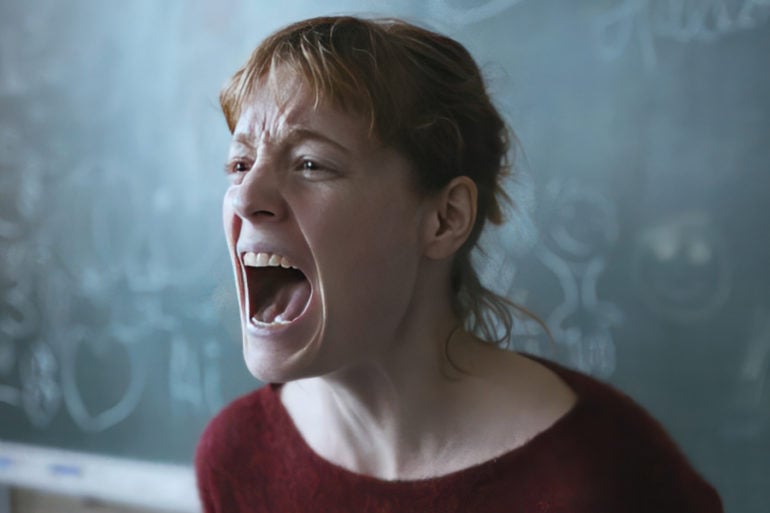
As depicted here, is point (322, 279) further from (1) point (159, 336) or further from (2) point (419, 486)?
(1) point (159, 336)

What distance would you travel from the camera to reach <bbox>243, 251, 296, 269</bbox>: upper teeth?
0.81 meters

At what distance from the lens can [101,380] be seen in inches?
61.7

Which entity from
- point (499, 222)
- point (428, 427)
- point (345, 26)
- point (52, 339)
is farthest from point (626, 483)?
point (52, 339)

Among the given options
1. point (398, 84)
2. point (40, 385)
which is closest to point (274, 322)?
point (398, 84)

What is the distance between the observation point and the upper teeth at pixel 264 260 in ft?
2.67

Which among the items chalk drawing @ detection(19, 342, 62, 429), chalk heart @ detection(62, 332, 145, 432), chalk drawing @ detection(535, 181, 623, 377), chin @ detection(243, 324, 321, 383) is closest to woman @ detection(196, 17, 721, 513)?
chin @ detection(243, 324, 321, 383)

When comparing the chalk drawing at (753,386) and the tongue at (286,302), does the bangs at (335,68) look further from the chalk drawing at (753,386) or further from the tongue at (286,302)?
the chalk drawing at (753,386)

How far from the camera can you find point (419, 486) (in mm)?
893

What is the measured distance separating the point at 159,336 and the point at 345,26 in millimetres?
868

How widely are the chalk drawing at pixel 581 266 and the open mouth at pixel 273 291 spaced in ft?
1.42

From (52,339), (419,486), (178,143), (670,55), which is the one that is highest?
(670,55)

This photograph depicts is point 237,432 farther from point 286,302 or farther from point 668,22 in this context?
point 668,22

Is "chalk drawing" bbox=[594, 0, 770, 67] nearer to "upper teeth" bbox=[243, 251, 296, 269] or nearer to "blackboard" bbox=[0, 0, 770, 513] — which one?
"blackboard" bbox=[0, 0, 770, 513]

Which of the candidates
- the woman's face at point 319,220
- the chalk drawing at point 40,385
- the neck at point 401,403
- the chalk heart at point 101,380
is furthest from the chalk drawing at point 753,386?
the chalk drawing at point 40,385
